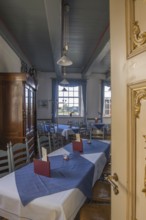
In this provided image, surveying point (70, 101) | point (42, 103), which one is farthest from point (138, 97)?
point (70, 101)

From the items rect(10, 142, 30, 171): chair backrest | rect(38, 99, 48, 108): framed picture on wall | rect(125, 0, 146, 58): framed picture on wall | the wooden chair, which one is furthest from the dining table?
rect(38, 99, 48, 108): framed picture on wall

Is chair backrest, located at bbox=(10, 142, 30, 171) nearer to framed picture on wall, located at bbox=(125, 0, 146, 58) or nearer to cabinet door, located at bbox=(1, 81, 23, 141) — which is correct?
cabinet door, located at bbox=(1, 81, 23, 141)

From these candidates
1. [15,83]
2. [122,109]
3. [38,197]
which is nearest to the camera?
[122,109]

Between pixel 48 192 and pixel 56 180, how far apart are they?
0.26 metres

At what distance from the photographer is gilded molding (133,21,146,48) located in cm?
80

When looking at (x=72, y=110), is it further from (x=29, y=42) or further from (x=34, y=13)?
(x=34, y=13)

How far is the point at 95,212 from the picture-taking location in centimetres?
179

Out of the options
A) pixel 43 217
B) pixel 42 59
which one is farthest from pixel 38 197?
pixel 42 59

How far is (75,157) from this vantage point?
8.45 feet

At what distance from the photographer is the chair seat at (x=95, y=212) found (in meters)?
1.72

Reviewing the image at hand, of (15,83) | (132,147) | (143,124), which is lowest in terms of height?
(132,147)

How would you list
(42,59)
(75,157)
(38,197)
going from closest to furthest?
1. (38,197)
2. (75,157)
3. (42,59)

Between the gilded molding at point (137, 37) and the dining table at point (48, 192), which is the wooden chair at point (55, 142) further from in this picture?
the gilded molding at point (137, 37)

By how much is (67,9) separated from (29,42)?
1.95 meters
